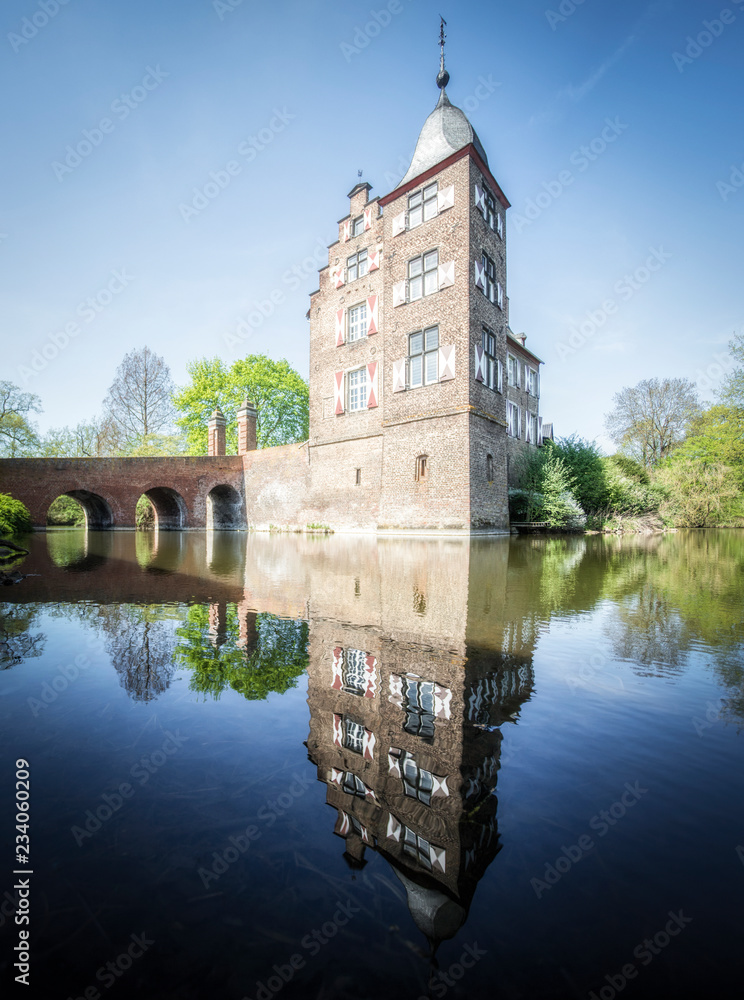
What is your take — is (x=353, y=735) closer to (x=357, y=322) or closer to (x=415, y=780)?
(x=415, y=780)

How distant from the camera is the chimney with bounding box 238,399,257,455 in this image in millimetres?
27062

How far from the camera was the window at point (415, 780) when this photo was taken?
1.55 metres

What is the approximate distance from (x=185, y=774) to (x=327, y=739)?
0.53 m

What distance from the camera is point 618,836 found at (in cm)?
135

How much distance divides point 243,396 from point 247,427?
1100cm

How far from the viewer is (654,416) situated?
39.5 meters

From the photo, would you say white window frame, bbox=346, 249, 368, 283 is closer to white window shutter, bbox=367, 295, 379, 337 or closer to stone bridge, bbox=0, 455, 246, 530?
white window shutter, bbox=367, 295, 379, 337

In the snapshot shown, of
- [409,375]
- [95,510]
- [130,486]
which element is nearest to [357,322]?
[409,375]

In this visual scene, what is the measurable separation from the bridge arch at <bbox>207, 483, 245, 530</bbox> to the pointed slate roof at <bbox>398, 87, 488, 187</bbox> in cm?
1686

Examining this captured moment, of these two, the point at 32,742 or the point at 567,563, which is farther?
the point at 567,563

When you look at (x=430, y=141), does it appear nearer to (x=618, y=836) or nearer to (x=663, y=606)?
(x=663, y=606)

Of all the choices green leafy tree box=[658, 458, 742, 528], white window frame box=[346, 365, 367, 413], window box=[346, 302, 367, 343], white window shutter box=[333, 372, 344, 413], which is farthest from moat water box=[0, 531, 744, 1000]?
green leafy tree box=[658, 458, 742, 528]

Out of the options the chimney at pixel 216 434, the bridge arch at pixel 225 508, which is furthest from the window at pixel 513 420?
the chimney at pixel 216 434

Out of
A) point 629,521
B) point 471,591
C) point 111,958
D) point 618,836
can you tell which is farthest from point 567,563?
point 629,521
